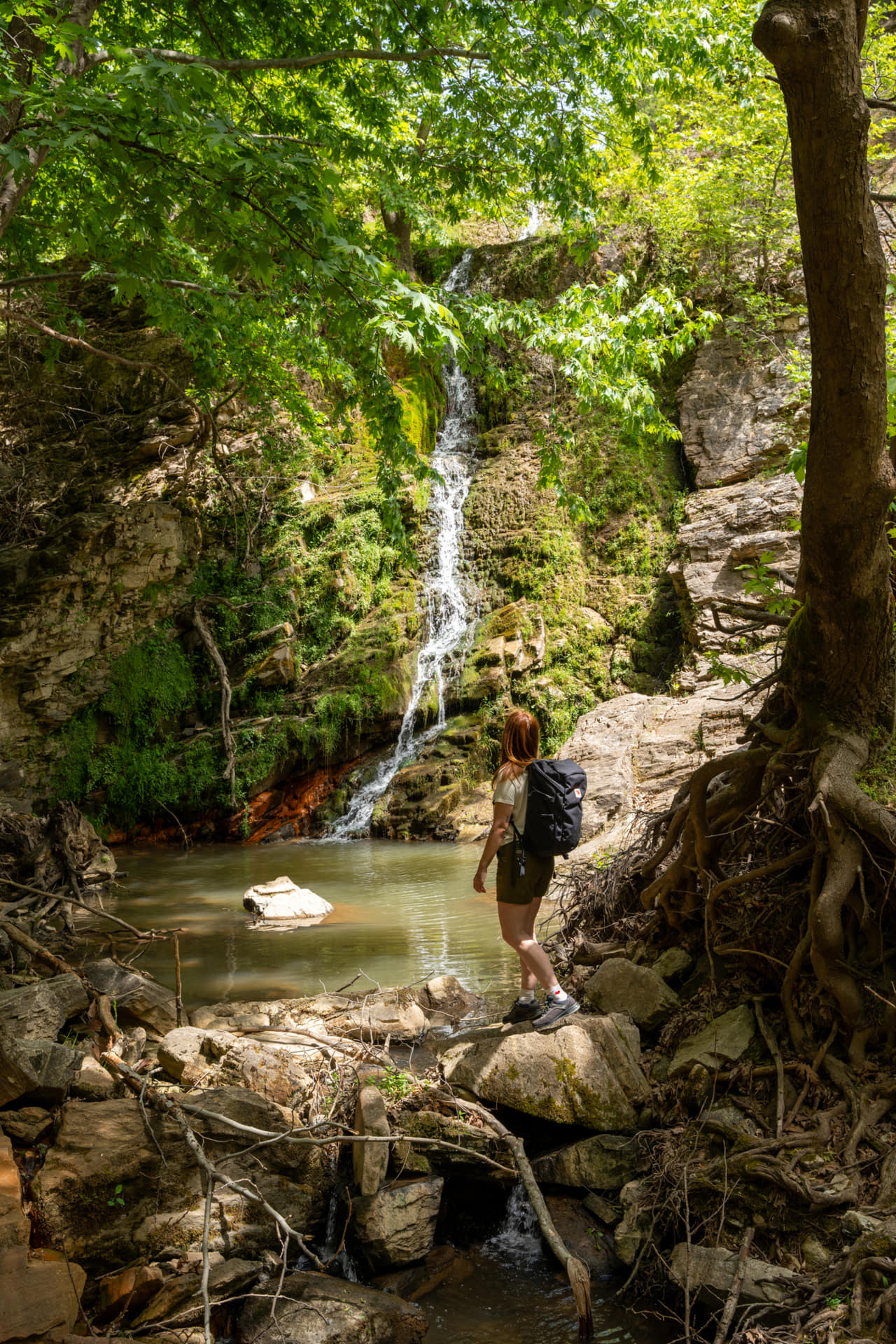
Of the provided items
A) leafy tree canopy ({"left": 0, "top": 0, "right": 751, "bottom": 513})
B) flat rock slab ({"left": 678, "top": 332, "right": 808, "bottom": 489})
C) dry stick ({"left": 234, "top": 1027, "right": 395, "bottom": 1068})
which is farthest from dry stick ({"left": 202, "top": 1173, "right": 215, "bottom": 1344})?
flat rock slab ({"left": 678, "top": 332, "right": 808, "bottom": 489})

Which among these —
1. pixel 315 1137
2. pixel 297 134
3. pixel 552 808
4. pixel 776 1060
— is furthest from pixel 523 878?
pixel 297 134

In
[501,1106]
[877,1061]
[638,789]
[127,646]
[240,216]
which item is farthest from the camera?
[127,646]

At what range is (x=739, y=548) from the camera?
1208 centimetres

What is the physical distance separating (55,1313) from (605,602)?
13601 millimetres

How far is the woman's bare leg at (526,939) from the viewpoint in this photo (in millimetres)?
4234

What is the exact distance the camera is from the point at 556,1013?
13.5 ft

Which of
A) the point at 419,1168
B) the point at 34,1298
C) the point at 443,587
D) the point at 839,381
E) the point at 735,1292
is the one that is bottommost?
the point at 419,1168

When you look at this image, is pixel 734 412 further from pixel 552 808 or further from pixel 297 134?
pixel 552 808

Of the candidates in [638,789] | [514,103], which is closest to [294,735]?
[638,789]

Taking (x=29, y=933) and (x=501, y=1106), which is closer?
(x=501, y=1106)

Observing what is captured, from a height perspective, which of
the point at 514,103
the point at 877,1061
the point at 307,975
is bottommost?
the point at 307,975

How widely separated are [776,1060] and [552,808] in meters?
1.48

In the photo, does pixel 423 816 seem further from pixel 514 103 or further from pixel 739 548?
pixel 514 103

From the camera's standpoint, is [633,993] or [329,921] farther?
[329,921]
